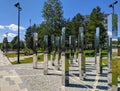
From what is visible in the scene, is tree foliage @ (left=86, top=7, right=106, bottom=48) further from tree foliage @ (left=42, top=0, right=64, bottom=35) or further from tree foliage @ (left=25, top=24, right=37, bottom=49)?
tree foliage @ (left=25, top=24, right=37, bottom=49)

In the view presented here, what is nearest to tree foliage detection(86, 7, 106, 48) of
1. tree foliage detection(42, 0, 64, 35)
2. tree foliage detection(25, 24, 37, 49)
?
tree foliage detection(42, 0, 64, 35)

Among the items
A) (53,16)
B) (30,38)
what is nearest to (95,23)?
(53,16)

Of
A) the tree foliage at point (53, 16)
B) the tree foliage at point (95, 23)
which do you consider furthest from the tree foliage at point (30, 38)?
the tree foliage at point (95, 23)

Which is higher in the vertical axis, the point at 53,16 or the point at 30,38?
the point at 53,16

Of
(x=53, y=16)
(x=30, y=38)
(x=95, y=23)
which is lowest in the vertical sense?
(x=30, y=38)

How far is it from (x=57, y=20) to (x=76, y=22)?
1737 cm

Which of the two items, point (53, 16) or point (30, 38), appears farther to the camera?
point (30, 38)

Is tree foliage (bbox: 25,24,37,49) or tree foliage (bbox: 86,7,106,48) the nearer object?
tree foliage (bbox: 86,7,106,48)

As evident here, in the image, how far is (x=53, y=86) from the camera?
1305 centimetres

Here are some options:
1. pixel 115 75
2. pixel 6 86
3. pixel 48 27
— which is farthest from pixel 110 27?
pixel 48 27

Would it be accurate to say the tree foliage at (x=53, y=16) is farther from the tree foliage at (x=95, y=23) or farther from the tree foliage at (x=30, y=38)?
the tree foliage at (x=30, y=38)

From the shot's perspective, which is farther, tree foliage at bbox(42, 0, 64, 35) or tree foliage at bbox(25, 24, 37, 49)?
tree foliage at bbox(25, 24, 37, 49)

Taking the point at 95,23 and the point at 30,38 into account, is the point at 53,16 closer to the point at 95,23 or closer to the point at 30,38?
the point at 95,23

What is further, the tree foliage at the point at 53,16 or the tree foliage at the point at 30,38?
the tree foliage at the point at 30,38
